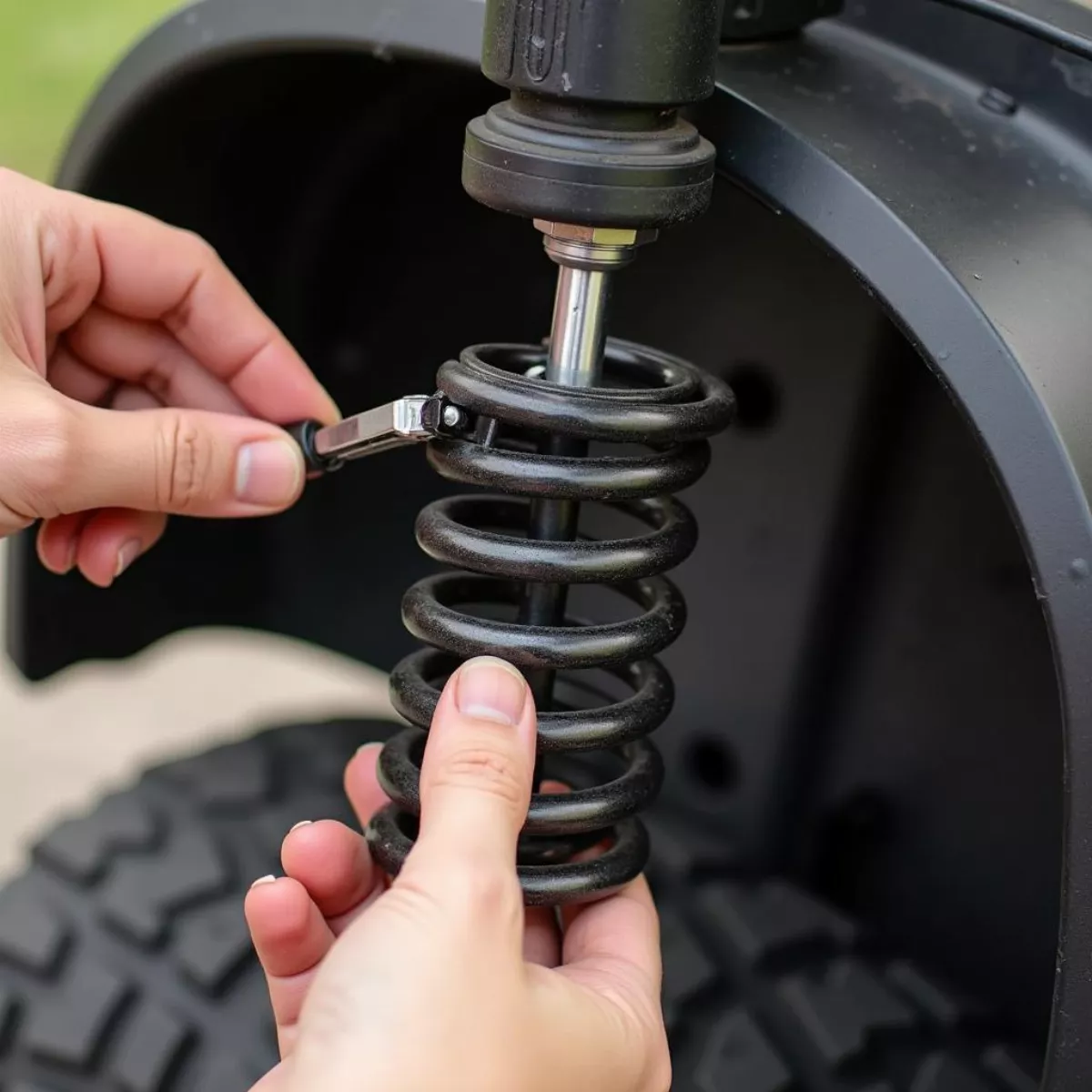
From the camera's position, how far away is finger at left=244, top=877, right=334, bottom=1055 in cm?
73

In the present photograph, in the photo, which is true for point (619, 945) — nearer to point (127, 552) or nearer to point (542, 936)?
point (542, 936)

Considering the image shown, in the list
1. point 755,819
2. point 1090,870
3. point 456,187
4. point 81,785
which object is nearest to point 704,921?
point 755,819

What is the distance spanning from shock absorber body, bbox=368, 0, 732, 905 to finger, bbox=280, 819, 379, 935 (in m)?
0.03

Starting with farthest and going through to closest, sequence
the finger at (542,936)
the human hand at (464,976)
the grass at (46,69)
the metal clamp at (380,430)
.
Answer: the grass at (46,69)
the finger at (542,936)
the metal clamp at (380,430)
the human hand at (464,976)

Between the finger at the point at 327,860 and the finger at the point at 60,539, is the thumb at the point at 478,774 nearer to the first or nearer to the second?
the finger at the point at 327,860

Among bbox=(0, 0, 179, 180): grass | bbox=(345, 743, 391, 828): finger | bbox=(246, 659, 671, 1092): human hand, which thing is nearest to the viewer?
bbox=(246, 659, 671, 1092): human hand

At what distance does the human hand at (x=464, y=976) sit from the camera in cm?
57

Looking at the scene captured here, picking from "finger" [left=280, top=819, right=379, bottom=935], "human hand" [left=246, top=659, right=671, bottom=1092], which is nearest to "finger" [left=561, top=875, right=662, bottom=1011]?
"human hand" [left=246, top=659, right=671, bottom=1092]

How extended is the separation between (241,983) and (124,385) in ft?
1.51

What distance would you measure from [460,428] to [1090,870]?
348 millimetres

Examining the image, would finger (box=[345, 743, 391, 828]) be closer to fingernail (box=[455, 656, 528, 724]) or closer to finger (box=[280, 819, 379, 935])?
finger (box=[280, 819, 379, 935])

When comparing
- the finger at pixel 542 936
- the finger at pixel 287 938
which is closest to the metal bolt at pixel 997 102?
the finger at pixel 542 936

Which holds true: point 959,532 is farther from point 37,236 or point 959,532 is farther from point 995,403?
point 37,236

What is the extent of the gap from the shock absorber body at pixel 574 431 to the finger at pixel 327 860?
0.10 feet
